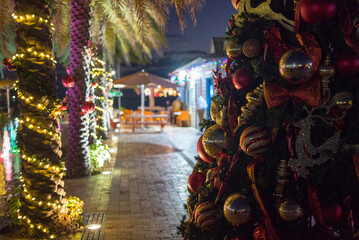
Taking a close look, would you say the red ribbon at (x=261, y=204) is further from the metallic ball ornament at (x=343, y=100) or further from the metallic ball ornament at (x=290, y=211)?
the metallic ball ornament at (x=343, y=100)

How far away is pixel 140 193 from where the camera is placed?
7.50m

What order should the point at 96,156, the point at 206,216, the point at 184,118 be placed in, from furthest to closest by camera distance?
the point at 184,118 → the point at 96,156 → the point at 206,216

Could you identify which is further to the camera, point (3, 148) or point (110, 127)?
point (110, 127)

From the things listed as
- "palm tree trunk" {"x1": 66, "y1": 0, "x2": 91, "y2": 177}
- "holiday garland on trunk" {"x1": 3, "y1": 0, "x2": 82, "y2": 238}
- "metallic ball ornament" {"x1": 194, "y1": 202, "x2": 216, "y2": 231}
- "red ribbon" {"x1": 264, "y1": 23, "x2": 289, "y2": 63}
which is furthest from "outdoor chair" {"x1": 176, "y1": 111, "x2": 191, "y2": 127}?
"red ribbon" {"x1": 264, "y1": 23, "x2": 289, "y2": 63}

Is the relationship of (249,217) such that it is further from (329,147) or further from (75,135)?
(75,135)

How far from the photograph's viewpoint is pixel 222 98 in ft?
12.1

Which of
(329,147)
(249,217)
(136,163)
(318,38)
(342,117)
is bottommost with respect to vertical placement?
(136,163)

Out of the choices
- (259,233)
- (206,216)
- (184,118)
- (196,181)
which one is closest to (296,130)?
(259,233)

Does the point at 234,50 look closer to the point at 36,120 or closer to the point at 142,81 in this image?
the point at 36,120

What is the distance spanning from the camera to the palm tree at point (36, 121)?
16.1 ft

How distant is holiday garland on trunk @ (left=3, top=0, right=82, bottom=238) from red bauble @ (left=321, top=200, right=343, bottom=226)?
358 cm

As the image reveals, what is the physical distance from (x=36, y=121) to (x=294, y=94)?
11.3 ft

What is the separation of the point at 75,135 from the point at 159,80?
11.8m

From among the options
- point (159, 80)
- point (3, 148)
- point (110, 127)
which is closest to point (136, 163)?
point (3, 148)
